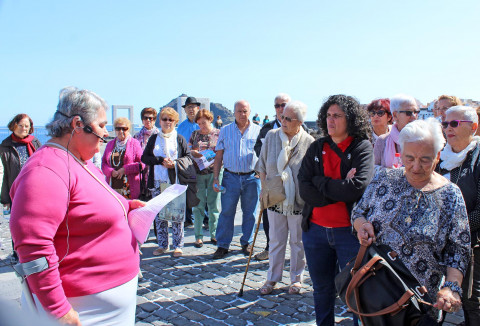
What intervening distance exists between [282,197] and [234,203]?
5.37 feet

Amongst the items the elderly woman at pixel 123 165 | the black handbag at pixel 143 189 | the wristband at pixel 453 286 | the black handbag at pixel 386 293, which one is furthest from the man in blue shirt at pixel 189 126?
the wristband at pixel 453 286

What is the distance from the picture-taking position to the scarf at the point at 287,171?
441cm

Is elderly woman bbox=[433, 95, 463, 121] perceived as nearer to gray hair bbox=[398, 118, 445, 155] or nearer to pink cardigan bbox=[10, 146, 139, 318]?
gray hair bbox=[398, 118, 445, 155]

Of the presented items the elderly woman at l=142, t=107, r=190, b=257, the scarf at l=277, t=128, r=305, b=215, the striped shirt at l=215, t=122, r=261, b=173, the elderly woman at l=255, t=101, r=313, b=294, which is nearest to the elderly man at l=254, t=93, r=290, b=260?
the striped shirt at l=215, t=122, r=261, b=173

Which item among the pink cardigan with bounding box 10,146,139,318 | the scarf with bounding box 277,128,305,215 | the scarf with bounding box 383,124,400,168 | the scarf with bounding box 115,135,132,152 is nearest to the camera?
the pink cardigan with bounding box 10,146,139,318

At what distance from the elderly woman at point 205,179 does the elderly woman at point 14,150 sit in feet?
8.33

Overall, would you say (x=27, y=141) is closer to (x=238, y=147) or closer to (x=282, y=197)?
(x=238, y=147)

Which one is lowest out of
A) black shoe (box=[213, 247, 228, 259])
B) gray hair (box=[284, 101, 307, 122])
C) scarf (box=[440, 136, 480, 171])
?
black shoe (box=[213, 247, 228, 259])

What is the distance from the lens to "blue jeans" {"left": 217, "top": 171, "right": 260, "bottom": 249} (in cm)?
583

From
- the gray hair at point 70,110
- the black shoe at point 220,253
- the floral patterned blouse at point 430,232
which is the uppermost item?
the gray hair at point 70,110

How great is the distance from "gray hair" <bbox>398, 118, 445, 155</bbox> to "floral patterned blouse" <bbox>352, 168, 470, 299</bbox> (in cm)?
26

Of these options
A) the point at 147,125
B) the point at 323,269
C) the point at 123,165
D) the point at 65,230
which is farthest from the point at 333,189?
the point at 147,125

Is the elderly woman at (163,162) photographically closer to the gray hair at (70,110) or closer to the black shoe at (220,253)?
the black shoe at (220,253)

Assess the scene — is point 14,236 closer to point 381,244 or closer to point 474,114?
point 381,244
